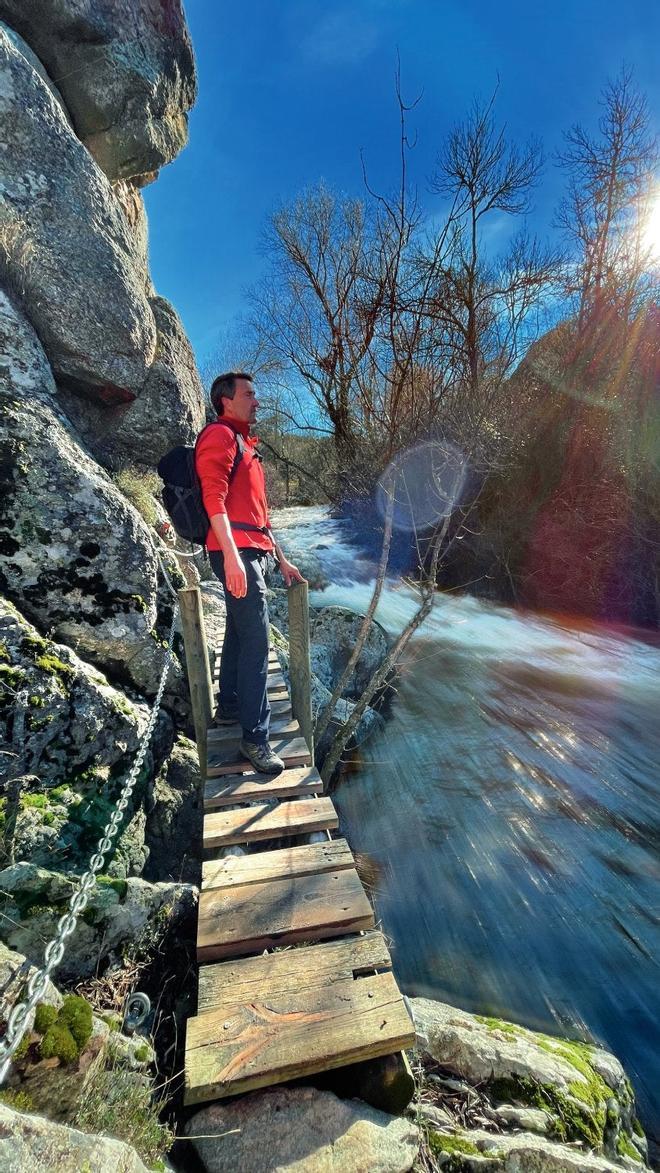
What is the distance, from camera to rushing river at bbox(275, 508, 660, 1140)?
3.98 meters

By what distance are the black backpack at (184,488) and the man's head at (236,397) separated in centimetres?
13

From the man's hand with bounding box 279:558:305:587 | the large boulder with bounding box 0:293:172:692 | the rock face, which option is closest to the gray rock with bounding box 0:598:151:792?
the large boulder with bounding box 0:293:172:692

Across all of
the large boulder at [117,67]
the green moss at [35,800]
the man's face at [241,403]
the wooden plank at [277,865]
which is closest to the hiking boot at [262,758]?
the wooden plank at [277,865]

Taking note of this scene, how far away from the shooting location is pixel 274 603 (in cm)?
972

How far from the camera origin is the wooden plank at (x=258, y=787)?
3.39 m

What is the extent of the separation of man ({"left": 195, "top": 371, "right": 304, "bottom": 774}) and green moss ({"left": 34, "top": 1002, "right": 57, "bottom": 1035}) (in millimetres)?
1985

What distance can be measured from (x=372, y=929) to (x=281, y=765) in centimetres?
137

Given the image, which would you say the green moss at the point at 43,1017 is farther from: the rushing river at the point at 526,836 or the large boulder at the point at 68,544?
Result: the rushing river at the point at 526,836

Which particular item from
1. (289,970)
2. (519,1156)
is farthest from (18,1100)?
(519,1156)

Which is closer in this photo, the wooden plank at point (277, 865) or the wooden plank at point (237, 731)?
the wooden plank at point (277, 865)

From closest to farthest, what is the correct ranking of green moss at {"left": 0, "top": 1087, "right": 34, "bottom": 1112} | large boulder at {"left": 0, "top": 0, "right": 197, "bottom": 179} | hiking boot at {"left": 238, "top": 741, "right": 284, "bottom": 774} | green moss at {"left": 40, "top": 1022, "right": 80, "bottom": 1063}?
green moss at {"left": 0, "top": 1087, "right": 34, "bottom": 1112} → green moss at {"left": 40, "top": 1022, "right": 80, "bottom": 1063} → hiking boot at {"left": 238, "top": 741, "right": 284, "bottom": 774} → large boulder at {"left": 0, "top": 0, "right": 197, "bottom": 179}

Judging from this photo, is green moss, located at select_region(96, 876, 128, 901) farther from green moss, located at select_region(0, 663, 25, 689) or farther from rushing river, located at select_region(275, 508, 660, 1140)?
rushing river, located at select_region(275, 508, 660, 1140)

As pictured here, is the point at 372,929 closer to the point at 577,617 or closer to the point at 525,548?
the point at 577,617

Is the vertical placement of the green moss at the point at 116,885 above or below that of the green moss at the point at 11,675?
below
